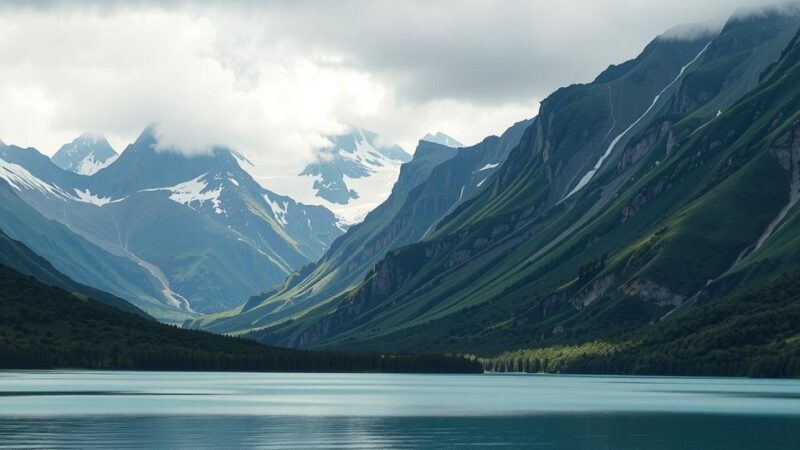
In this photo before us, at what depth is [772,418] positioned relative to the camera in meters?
159

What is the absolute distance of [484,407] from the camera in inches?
7259

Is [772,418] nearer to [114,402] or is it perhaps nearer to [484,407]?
[484,407]

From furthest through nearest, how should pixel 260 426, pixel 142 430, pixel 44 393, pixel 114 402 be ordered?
pixel 44 393 → pixel 114 402 → pixel 260 426 → pixel 142 430

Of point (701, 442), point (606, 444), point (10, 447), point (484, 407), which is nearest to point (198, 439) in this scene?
point (10, 447)

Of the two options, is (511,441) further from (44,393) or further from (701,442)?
(44,393)

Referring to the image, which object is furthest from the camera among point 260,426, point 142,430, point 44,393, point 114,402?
point 44,393

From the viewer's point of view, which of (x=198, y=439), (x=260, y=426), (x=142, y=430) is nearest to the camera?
(x=198, y=439)

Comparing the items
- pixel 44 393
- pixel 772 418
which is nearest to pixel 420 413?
pixel 772 418

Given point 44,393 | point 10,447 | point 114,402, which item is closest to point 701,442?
point 10,447

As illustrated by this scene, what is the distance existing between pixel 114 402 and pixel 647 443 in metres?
78.5

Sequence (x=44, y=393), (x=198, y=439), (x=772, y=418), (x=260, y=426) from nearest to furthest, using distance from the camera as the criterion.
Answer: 1. (x=198, y=439)
2. (x=260, y=426)
3. (x=772, y=418)
4. (x=44, y=393)

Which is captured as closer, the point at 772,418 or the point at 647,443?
the point at 647,443

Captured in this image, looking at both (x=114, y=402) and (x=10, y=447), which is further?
(x=114, y=402)

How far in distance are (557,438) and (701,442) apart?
47.1 ft
